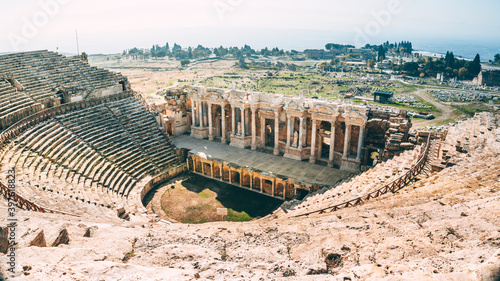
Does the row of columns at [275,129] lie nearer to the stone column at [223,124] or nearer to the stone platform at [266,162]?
the stone column at [223,124]

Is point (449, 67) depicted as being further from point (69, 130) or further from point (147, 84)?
point (69, 130)

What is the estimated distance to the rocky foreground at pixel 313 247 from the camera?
280 inches

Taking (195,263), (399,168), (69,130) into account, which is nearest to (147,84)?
(69,130)

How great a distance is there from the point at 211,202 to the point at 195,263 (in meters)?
18.2

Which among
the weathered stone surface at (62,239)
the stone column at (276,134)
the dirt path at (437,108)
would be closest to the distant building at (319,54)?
the dirt path at (437,108)

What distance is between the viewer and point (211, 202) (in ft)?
87.6

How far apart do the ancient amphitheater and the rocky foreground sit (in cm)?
5

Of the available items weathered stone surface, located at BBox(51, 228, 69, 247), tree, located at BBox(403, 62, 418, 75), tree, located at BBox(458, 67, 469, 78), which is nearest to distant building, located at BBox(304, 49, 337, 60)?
tree, located at BBox(403, 62, 418, 75)

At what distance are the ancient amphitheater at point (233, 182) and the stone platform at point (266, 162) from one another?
0.62 feet

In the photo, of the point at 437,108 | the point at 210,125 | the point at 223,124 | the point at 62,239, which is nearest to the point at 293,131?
the point at 223,124

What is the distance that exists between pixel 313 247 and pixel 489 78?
100013mm

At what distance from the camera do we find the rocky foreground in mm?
7121

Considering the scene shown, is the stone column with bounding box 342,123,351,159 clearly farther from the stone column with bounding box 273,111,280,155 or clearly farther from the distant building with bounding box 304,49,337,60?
the distant building with bounding box 304,49,337,60

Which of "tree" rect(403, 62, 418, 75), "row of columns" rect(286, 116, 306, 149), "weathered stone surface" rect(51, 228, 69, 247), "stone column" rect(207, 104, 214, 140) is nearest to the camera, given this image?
"weathered stone surface" rect(51, 228, 69, 247)
